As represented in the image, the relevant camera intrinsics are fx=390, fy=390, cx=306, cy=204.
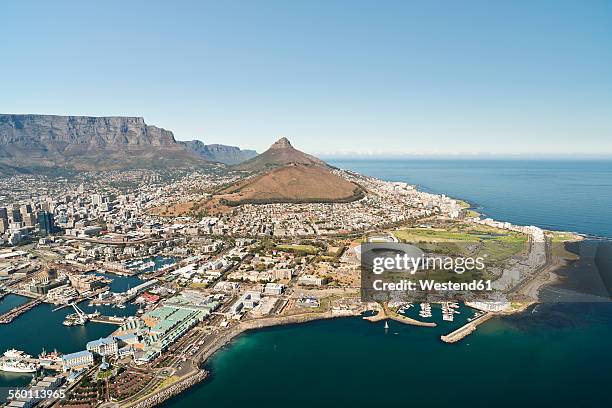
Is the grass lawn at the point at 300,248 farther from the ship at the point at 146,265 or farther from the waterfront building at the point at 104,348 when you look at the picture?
the waterfront building at the point at 104,348

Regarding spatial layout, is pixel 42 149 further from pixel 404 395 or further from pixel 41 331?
pixel 404 395

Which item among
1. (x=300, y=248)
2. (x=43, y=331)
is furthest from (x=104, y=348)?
(x=300, y=248)

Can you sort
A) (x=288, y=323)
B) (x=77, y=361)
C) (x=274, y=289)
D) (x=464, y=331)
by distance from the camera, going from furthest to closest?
(x=274, y=289) → (x=288, y=323) → (x=464, y=331) → (x=77, y=361)

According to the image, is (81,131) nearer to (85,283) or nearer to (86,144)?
(86,144)

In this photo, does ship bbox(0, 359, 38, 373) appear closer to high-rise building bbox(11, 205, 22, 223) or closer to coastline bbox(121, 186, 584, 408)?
coastline bbox(121, 186, 584, 408)

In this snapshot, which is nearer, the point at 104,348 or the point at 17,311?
the point at 104,348

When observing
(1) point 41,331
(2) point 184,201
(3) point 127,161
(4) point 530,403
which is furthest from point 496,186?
(3) point 127,161

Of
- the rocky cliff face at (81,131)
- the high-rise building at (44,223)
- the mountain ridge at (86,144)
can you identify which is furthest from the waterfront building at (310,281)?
the rocky cliff face at (81,131)
